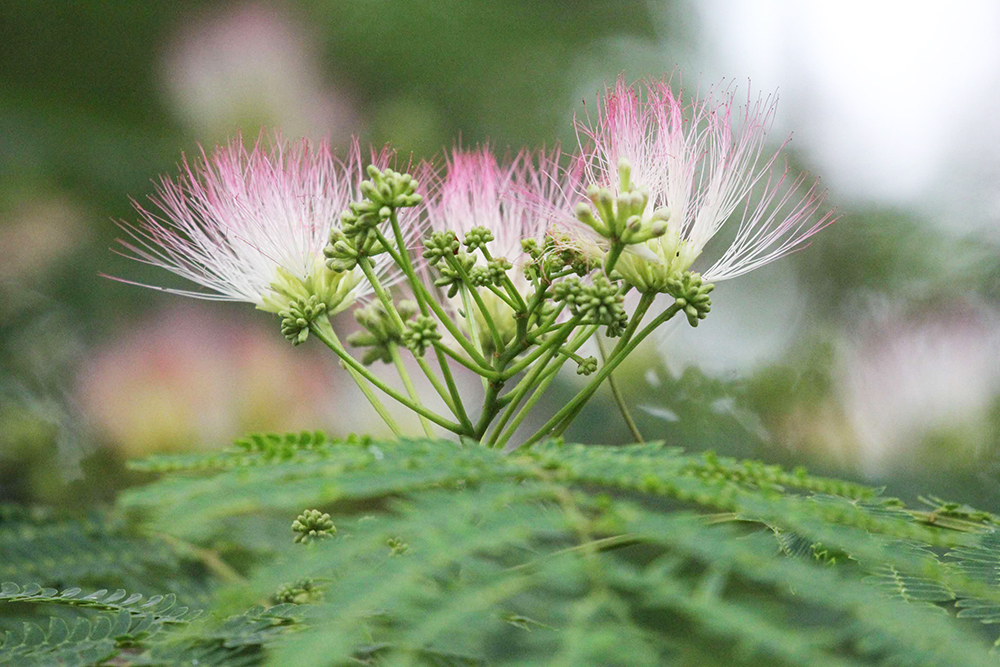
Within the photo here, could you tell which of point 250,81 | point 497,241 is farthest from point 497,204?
point 250,81

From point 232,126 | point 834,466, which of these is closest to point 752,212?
point 834,466

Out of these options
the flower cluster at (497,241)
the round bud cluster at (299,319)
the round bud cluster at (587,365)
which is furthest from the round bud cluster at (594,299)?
the round bud cluster at (299,319)

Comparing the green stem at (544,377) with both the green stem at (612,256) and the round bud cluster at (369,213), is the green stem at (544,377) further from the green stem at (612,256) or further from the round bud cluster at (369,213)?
the round bud cluster at (369,213)

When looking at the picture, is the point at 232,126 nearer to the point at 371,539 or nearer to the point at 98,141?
the point at 98,141

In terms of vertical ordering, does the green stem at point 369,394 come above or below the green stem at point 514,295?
below

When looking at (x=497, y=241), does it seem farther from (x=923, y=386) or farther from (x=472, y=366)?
(x=923, y=386)
